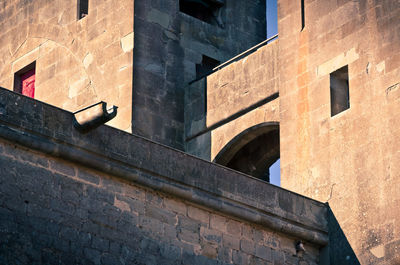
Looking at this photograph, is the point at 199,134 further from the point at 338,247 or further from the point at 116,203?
the point at 116,203

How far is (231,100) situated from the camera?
2789cm

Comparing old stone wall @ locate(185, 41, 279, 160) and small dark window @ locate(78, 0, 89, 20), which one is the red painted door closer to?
small dark window @ locate(78, 0, 89, 20)

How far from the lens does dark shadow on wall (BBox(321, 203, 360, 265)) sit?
77.3 ft

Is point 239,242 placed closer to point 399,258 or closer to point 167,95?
point 399,258

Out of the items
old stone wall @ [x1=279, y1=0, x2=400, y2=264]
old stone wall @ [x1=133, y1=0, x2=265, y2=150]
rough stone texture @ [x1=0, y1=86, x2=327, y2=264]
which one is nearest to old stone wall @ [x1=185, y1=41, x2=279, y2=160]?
old stone wall @ [x1=133, y1=0, x2=265, y2=150]

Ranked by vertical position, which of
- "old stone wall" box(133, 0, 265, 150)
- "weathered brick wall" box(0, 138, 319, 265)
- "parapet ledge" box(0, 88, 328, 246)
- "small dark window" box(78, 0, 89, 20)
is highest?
"small dark window" box(78, 0, 89, 20)

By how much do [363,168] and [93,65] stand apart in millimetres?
8772

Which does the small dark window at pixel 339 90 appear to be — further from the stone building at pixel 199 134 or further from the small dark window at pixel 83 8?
the small dark window at pixel 83 8

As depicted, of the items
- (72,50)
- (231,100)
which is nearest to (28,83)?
(72,50)

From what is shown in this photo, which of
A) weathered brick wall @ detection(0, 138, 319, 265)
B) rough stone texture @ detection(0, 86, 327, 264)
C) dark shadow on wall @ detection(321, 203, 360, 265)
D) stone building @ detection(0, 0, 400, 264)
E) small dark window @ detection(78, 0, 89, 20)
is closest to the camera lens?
weathered brick wall @ detection(0, 138, 319, 265)

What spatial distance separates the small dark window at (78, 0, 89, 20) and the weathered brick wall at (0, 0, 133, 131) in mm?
149

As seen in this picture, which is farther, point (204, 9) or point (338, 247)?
point (204, 9)

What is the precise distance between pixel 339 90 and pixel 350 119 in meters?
0.93

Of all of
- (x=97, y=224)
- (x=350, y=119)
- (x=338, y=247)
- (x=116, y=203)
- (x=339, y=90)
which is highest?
(x=339, y=90)
